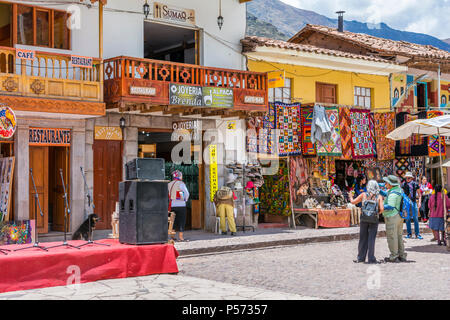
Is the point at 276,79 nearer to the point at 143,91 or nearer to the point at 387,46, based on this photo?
the point at 143,91

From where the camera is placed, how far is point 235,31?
1905 cm

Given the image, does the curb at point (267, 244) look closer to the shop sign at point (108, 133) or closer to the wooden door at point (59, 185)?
the wooden door at point (59, 185)

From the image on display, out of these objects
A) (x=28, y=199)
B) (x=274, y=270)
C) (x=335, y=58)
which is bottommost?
(x=274, y=270)

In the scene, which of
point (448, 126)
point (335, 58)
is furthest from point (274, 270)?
point (335, 58)

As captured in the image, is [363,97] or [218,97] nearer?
[218,97]

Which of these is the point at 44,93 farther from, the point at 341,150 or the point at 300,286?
the point at 341,150

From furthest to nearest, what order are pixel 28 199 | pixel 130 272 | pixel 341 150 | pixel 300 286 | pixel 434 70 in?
1. pixel 434 70
2. pixel 341 150
3. pixel 28 199
4. pixel 130 272
5. pixel 300 286

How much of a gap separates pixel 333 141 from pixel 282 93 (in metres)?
2.20

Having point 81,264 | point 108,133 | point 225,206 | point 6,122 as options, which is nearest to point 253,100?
point 225,206

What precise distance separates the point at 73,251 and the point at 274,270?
11.6 ft

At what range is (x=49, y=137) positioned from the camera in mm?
14984

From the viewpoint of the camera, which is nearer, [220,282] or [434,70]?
[220,282]

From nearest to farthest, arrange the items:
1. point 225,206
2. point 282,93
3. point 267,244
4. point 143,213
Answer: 1. point 143,213
2. point 267,244
3. point 225,206
4. point 282,93

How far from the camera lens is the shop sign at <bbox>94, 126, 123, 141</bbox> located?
15906 mm
